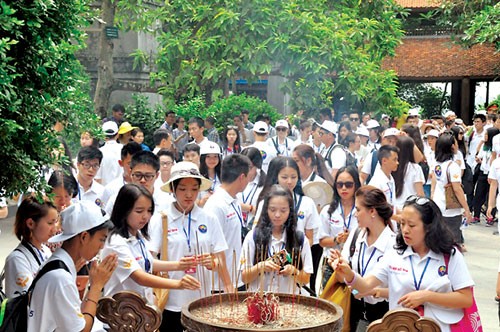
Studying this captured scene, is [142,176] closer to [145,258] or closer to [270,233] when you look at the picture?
[270,233]

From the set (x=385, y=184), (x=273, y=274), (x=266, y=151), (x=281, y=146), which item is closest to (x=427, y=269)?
(x=273, y=274)

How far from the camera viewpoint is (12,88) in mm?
3408

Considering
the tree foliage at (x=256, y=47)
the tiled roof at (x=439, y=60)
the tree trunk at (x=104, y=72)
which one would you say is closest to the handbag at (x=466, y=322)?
the tree trunk at (x=104, y=72)

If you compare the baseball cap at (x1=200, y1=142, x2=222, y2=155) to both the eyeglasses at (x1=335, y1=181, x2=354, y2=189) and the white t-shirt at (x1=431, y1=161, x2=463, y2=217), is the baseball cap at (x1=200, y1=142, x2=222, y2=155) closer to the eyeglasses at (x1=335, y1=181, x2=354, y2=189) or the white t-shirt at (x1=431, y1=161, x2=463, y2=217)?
the eyeglasses at (x1=335, y1=181, x2=354, y2=189)

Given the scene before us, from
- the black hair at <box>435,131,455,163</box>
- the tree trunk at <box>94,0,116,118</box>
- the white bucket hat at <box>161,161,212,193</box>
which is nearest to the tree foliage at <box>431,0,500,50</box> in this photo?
the black hair at <box>435,131,455,163</box>

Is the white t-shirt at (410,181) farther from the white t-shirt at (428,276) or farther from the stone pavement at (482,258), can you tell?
the white t-shirt at (428,276)

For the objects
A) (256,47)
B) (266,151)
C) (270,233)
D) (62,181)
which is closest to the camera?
(270,233)

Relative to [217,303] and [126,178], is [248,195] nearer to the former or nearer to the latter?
[126,178]

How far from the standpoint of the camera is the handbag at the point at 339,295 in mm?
5145

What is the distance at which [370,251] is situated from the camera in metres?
5.34

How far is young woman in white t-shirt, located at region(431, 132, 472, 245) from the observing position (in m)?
9.74

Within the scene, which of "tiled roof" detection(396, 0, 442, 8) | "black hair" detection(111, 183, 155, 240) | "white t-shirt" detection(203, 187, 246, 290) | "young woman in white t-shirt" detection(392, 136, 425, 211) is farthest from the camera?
"tiled roof" detection(396, 0, 442, 8)

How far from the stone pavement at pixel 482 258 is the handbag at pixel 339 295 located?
2.93 metres

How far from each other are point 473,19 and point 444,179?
11299 mm
